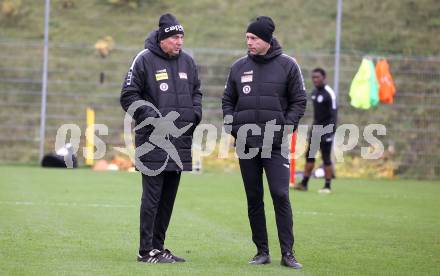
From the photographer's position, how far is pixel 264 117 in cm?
865

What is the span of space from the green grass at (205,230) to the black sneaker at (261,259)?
0.26ft

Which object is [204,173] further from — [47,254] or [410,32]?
[47,254]

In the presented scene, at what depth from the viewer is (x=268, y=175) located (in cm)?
868

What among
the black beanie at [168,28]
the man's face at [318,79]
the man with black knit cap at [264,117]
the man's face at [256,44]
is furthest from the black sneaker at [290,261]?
the man's face at [318,79]

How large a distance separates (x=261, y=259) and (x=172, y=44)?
204 centimetres

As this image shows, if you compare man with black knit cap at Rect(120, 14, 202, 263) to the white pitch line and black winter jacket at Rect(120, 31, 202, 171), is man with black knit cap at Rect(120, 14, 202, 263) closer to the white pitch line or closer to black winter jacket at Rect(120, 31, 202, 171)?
black winter jacket at Rect(120, 31, 202, 171)

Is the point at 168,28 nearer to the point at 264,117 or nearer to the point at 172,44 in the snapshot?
the point at 172,44

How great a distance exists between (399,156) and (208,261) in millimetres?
16009

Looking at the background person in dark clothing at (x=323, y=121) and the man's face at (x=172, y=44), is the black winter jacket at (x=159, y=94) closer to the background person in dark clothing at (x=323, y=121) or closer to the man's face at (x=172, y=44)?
the man's face at (x=172, y=44)

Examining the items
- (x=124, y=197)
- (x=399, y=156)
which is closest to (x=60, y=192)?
(x=124, y=197)

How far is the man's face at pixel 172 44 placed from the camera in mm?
8469

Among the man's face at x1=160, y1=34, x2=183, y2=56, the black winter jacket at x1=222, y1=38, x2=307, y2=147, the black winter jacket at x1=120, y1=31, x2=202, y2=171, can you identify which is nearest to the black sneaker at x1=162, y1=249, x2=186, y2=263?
the black winter jacket at x1=120, y1=31, x2=202, y2=171

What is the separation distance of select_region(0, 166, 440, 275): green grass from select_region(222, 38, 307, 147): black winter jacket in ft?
4.14

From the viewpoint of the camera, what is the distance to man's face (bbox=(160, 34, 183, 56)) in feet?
27.8
